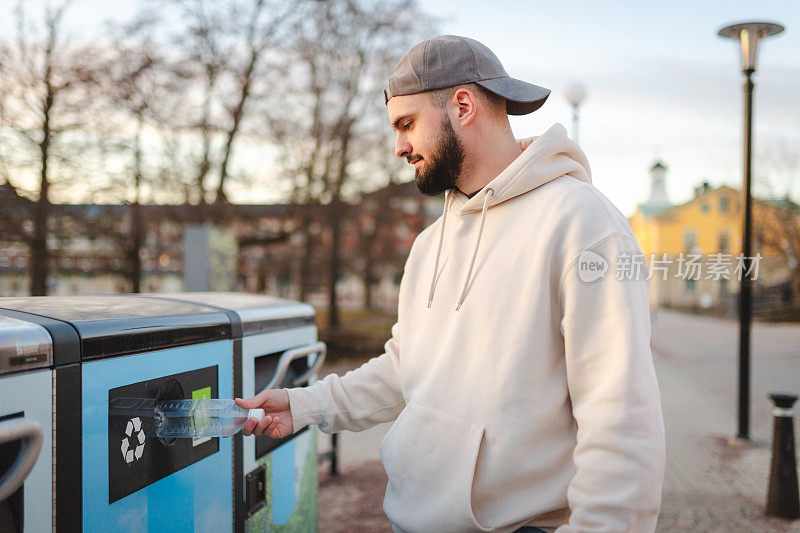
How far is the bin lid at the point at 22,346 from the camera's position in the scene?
4.53 feet

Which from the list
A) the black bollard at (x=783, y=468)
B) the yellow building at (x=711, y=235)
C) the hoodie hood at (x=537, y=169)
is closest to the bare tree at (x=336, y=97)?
the black bollard at (x=783, y=468)

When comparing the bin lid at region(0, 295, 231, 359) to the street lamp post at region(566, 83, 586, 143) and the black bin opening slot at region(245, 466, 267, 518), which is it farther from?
the street lamp post at region(566, 83, 586, 143)

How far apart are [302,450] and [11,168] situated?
21.9ft

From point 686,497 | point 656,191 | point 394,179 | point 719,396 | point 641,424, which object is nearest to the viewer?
point 641,424

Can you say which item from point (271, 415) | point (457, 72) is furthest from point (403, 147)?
point (271, 415)

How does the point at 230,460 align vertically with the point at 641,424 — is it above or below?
below

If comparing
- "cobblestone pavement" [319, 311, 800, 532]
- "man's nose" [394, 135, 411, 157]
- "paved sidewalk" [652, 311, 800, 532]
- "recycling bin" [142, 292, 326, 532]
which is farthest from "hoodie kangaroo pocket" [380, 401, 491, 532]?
"paved sidewalk" [652, 311, 800, 532]

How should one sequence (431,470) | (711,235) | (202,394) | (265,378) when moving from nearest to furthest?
(431,470) < (202,394) < (265,378) < (711,235)

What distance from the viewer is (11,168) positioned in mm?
7914

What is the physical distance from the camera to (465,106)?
5.57ft

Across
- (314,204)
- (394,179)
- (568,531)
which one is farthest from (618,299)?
(394,179)

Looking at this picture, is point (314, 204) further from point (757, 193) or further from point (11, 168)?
point (757, 193)

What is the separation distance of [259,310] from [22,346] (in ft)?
4.01

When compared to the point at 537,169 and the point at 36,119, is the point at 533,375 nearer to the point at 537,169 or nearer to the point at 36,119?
the point at 537,169
